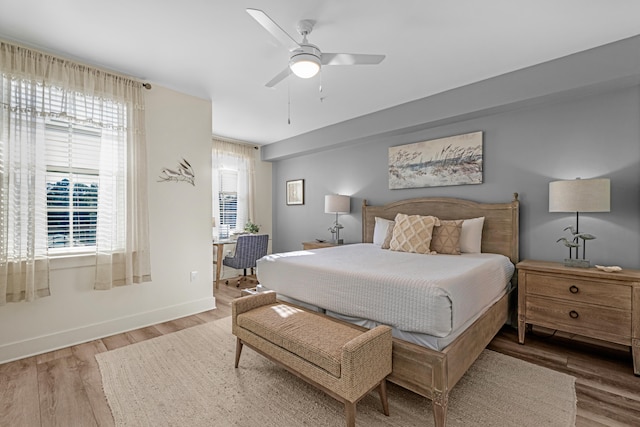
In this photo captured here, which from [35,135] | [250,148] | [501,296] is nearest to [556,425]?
[501,296]

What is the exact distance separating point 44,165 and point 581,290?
15.2ft

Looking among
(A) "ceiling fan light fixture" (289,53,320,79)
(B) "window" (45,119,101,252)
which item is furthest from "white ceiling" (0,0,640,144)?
(B) "window" (45,119,101,252)

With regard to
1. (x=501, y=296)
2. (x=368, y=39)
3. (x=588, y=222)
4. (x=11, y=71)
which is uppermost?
(x=368, y=39)

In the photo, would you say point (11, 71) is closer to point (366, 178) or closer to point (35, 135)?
point (35, 135)

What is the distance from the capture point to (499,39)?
237 centimetres

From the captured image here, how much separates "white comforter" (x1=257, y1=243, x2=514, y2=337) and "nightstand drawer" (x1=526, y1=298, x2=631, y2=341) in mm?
307

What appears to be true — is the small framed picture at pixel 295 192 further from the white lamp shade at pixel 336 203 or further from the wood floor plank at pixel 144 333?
the wood floor plank at pixel 144 333

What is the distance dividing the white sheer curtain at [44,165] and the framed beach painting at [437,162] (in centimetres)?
314

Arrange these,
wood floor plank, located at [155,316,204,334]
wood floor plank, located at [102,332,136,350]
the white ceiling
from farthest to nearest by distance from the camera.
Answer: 1. wood floor plank, located at [155,316,204,334]
2. wood floor plank, located at [102,332,136,350]
3. the white ceiling

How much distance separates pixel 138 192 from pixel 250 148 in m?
3.10

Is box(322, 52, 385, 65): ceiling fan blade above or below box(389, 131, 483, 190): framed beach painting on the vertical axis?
above

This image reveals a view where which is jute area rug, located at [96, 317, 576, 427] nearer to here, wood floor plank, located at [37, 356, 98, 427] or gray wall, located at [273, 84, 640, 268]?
wood floor plank, located at [37, 356, 98, 427]

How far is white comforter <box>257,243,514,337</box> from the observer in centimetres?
173

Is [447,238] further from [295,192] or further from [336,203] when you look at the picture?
[295,192]
